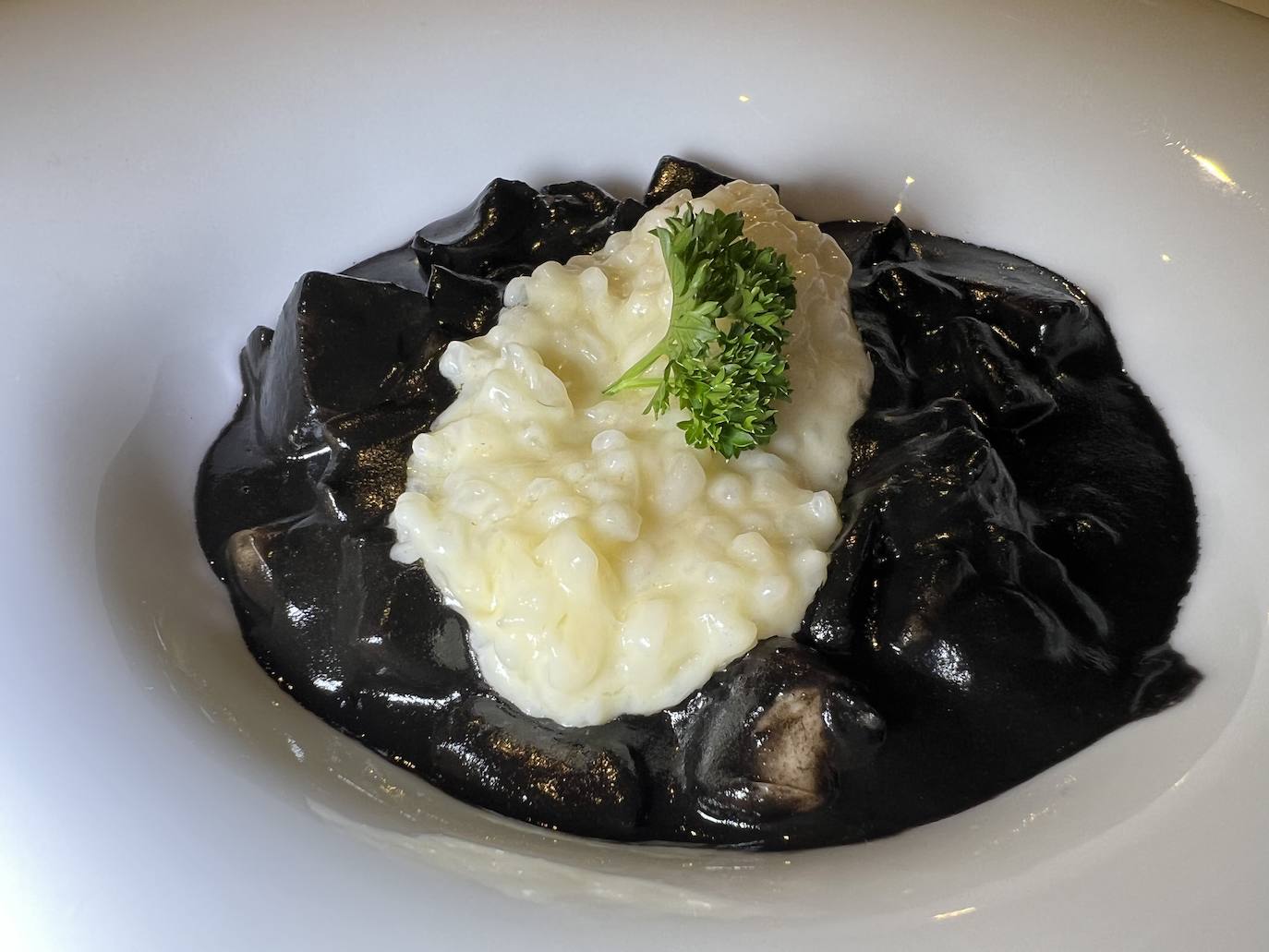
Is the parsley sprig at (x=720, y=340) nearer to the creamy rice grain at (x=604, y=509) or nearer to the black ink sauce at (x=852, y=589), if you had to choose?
the creamy rice grain at (x=604, y=509)

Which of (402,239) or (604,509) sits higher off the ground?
(604,509)

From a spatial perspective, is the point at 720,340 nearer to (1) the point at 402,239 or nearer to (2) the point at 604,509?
(2) the point at 604,509

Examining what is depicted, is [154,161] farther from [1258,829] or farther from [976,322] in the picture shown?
[1258,829]

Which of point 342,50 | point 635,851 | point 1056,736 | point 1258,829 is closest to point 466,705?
point 635,851

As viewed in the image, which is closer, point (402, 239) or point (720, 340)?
point (720, 340)

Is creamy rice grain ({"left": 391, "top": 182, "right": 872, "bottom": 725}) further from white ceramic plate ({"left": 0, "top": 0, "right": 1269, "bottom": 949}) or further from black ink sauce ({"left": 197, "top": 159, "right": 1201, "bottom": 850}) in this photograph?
white ceramic plate ({"left": 0, "top": 0, "right": 1269, "bottom": 949})

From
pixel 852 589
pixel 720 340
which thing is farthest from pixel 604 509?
pixel 852 589
